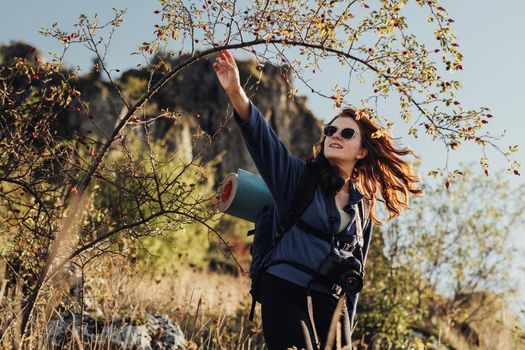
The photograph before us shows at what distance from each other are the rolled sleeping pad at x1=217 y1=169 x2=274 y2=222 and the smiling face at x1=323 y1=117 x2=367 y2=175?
40 cm

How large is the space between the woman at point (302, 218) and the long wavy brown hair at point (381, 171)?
0.36 feet

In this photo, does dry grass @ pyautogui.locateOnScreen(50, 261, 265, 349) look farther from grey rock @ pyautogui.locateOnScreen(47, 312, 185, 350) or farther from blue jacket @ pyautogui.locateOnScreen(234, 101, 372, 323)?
blue jacket @ pyautogui.locateOnScreen(234, 101, 372, 323)

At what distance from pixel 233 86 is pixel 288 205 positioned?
0.63 metres

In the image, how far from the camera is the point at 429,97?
120 inches

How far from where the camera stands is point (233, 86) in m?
3.00

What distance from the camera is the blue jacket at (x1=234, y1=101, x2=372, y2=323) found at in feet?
9.89

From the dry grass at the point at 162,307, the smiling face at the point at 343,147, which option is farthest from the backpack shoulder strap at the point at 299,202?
the dry grass at the point at 162,307

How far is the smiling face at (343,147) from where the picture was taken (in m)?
3.56

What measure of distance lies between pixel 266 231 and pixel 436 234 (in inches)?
337

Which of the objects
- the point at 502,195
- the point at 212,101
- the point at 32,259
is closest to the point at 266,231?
the point at 32,259

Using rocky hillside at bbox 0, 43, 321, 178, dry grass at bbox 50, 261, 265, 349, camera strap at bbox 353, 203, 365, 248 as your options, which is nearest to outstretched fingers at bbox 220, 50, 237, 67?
camera strap at bbox 353, 203, 365, 248

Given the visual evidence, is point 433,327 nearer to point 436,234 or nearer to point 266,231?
point 436,234

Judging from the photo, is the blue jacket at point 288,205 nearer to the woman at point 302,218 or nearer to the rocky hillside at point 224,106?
the woman at point 302,218

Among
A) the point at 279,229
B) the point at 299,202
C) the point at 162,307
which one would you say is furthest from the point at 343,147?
the point at 162,307
